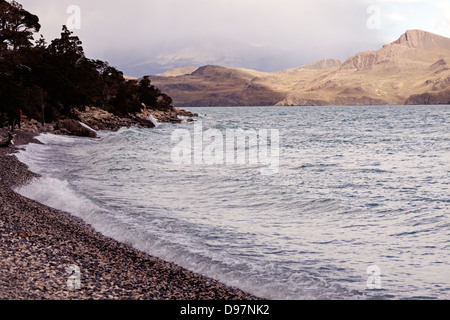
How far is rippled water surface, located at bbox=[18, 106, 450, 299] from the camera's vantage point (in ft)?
34.4

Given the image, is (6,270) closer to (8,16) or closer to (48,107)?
(48,107)

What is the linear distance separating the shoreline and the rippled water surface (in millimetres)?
806

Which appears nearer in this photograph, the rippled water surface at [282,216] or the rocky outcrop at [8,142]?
the rippled water surface at [282,216]

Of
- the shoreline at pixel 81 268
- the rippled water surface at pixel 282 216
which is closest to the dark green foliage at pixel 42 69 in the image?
the rippled water surface at pixel 282 216

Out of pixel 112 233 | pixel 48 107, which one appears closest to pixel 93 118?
pixel 48 107

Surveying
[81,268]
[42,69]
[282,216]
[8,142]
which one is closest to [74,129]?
[42,69]

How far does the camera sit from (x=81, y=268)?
9.55 meters

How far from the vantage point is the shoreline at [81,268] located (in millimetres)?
8109

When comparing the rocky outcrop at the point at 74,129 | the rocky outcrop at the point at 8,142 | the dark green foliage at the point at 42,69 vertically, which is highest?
the dark green foliage at the point at 42,69

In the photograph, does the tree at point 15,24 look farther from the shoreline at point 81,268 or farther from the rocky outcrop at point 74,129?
the shoreline at point 81,268

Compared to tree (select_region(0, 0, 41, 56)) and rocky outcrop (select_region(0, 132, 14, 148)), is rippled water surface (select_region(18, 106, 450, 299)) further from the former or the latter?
tree (select_region(0, 0, 41, 56))

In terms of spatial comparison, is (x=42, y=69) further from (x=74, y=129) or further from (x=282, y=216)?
(x=282, y=216)

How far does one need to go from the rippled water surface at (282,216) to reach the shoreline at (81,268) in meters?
0.81

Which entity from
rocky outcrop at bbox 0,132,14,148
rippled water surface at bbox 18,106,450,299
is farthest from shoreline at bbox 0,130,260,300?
rocky outcrop at bbox 0,132,14,148
